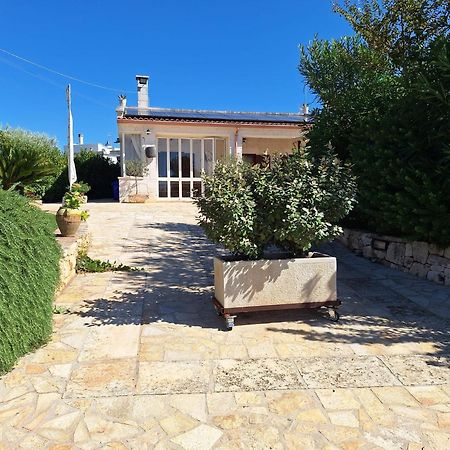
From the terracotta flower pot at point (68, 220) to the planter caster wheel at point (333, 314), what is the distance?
454 centimetres

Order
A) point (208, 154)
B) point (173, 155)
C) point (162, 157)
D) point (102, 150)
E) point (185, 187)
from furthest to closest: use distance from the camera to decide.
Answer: point (102, 150), point (208, 154), point (185, 187), point (173, 155), point (162, 157)

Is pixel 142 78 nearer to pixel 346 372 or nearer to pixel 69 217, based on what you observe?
pixel 69 217

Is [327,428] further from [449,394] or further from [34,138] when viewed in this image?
[34,138]

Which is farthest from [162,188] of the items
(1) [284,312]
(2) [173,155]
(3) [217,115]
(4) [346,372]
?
(4) [346,372]

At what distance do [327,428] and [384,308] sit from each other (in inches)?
106

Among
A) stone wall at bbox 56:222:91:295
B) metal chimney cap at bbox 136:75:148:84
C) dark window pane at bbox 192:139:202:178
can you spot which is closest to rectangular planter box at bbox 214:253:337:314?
stone wall at bbox 56:222:91:295

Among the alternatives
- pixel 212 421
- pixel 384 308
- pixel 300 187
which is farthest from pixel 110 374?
pixel 384 308

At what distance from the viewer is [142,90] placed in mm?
19859

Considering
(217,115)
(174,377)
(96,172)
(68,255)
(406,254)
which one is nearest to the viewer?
(174,377)

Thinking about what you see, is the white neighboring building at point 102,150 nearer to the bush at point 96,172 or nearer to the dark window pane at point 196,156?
the bush at point 96,172

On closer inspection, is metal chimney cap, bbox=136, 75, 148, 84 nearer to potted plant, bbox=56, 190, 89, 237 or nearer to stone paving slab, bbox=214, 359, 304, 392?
potted plant, bbox=56, 190, 89, 237

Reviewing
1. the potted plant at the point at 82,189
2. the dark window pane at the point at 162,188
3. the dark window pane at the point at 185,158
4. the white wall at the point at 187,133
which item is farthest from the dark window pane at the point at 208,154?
the potted plant at the point at 82,189

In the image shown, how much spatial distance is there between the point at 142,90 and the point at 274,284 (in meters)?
18.0

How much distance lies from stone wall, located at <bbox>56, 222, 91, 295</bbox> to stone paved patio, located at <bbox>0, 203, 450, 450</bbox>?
323 mm
